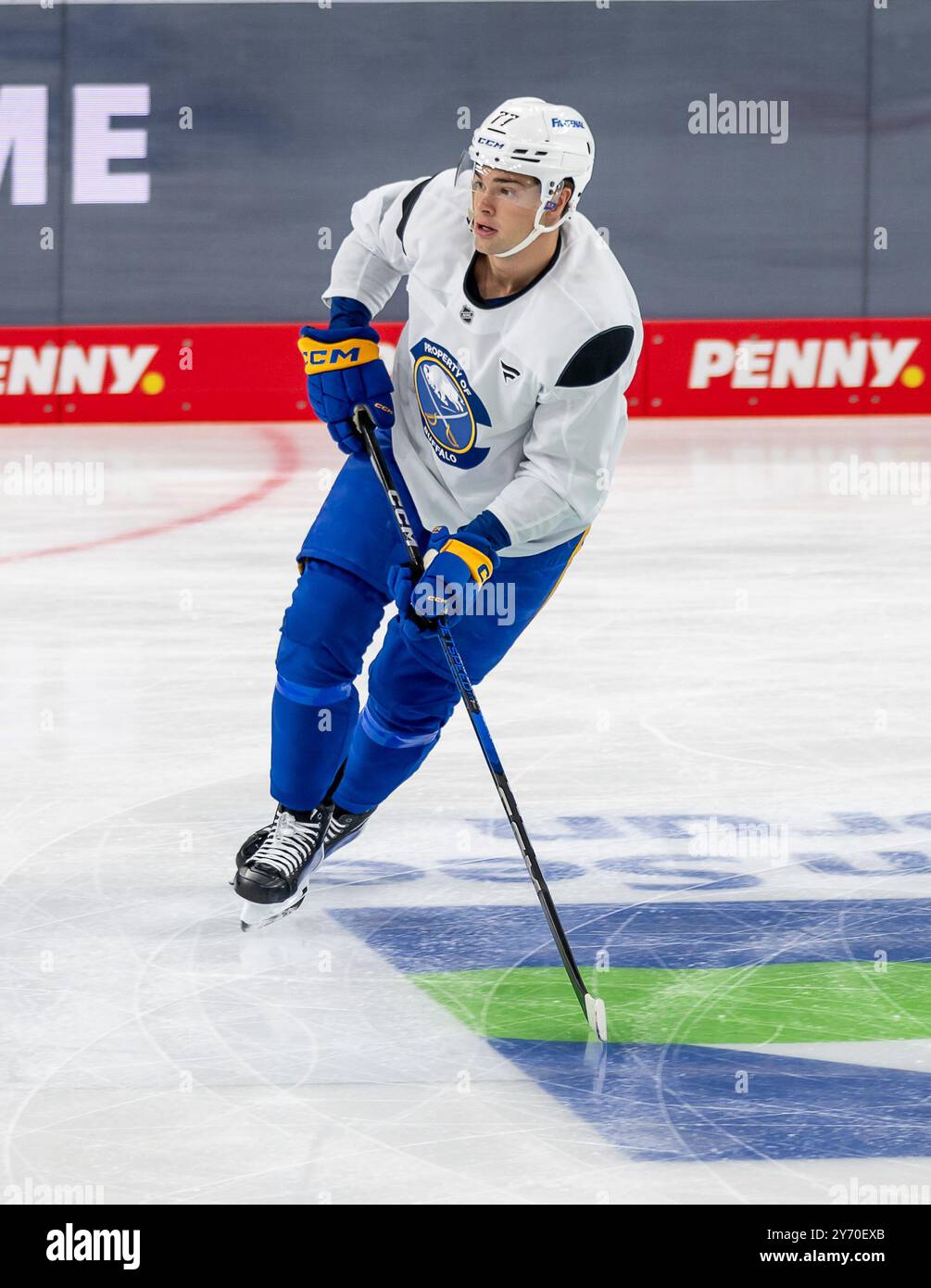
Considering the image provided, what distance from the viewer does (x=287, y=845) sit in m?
3.65

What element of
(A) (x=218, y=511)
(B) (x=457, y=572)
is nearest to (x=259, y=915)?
(B) (x=457, y=572)

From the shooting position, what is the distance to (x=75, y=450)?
1091cm

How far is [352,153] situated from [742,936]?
10276 millimetres

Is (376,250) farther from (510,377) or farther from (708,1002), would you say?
(708,1002)

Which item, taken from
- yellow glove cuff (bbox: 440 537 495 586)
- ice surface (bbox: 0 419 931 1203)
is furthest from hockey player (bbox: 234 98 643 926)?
ice surface (bbox: 0 419 931 1203)

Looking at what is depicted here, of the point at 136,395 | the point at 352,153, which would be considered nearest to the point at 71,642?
the point at 136,395

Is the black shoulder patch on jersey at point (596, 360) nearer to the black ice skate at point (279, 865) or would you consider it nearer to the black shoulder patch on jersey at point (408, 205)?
the black shoulder patch on jersey at point (408, 205)

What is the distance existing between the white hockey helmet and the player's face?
0.4 inches

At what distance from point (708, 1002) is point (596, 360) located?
110 centimetres

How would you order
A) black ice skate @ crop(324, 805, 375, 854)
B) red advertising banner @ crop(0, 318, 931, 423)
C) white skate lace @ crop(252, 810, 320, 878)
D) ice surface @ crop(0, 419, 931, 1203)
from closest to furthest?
ice surface @ crop(0, 419, 931, 1203) → white skate lace @ crop(252, 810, 320, 878) → black ice skate @ crop(324, 805, 375, 854) → red advertising banner @ crop(0, 318, 931, 423)

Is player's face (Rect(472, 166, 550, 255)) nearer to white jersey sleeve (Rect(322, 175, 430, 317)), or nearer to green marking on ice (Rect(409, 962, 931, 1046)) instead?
white jersey sleeve (Rect(322, 175, 430, 317))

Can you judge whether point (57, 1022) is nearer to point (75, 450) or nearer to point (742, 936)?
point (742, 936)

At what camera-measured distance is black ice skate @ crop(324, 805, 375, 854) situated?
389 cm

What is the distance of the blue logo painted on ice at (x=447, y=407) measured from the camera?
3463 mm
